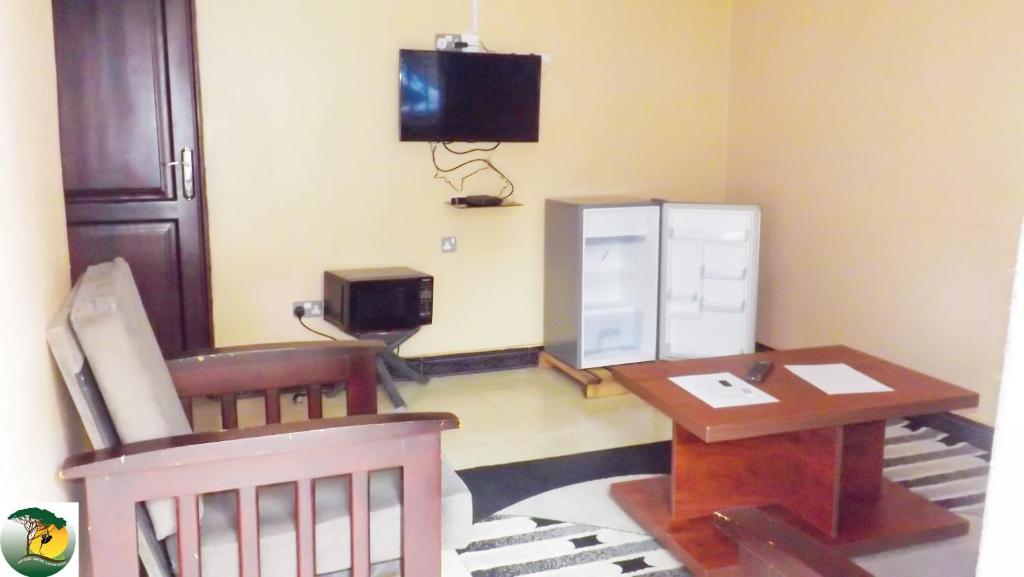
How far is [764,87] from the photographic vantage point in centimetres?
459

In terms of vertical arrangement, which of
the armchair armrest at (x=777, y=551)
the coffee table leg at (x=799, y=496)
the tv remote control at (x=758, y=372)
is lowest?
the coffee table leg at (x=799, y=496)

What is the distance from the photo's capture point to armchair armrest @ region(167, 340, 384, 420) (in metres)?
2.29

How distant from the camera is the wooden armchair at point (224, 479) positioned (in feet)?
5.17

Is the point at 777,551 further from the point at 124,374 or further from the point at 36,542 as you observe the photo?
the point at 124,374

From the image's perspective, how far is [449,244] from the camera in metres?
4.37

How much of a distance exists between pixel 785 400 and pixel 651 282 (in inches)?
77.4

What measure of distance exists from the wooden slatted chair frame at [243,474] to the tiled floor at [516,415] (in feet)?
4.79

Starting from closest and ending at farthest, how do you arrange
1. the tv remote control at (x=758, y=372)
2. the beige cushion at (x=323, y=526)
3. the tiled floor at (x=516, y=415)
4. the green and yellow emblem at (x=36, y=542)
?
the green and yellow emblem at (x=36, y=542)
the beige cushion at (x=323, y=526)
the tv remote control at (x=758, y=372)
the tiled floor at (x=516, y=415)

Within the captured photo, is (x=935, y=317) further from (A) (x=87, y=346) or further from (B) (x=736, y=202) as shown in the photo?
(A) (x=87, y=346)

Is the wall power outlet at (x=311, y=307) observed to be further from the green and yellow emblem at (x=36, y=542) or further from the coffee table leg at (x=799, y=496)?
the green and yellow emblem at (x=36, y=542)

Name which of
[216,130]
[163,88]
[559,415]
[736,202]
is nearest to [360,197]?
[216,130]

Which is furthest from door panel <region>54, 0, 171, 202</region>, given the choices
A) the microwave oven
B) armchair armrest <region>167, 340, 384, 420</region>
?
armchair armrest <region>167, 340, 384, 420</region>

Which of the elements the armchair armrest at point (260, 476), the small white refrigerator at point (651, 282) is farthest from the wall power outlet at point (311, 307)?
the armchair armrest at point (260, 476)

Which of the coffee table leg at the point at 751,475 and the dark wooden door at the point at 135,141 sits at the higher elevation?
the dark wooden door at the point at 135,141
